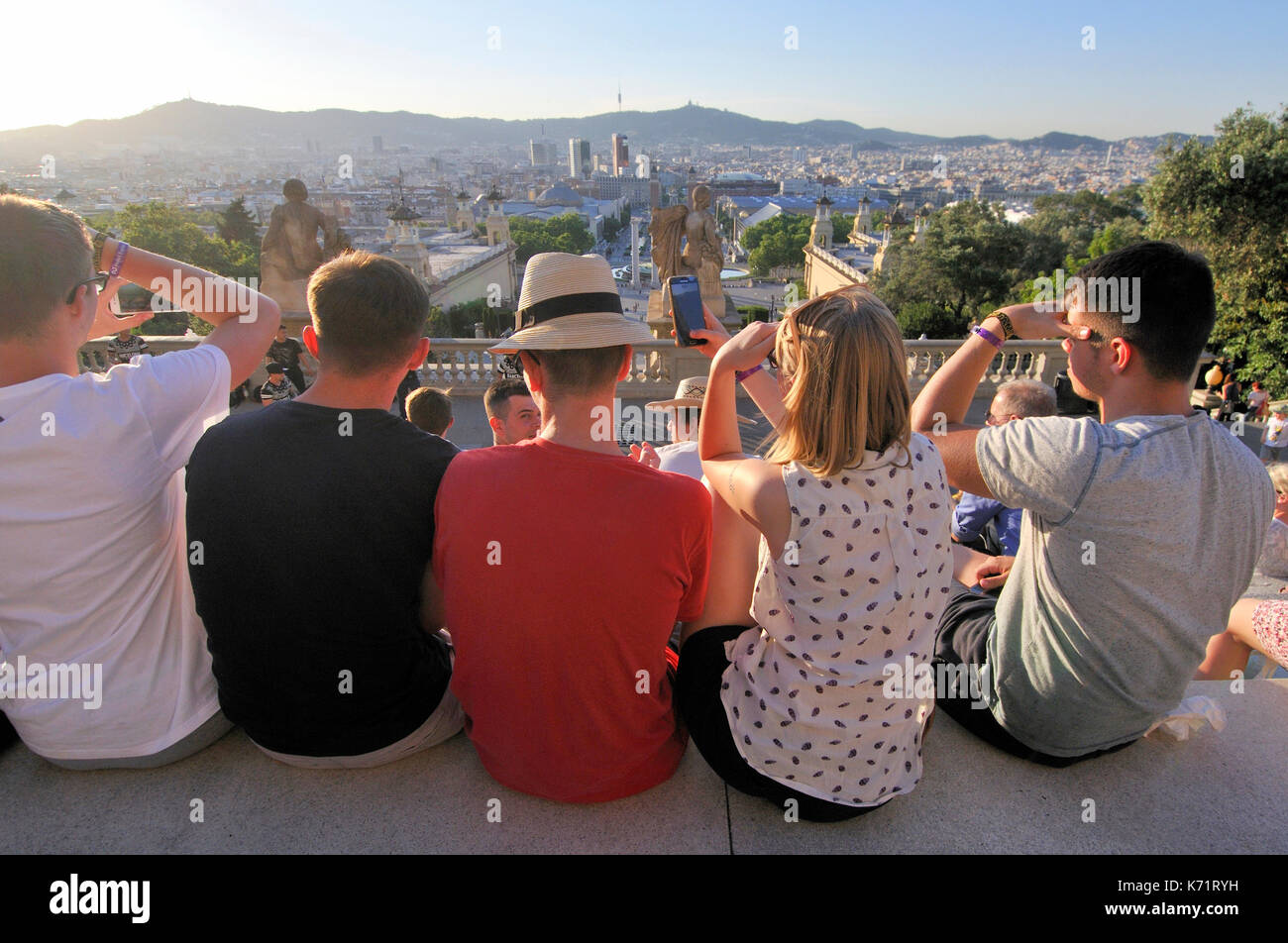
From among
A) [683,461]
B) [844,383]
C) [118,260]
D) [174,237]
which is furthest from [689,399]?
[174,237]

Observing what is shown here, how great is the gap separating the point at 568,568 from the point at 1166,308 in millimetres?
1643

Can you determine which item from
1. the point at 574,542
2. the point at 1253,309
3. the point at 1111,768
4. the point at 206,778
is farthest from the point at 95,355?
the point at 1253,309

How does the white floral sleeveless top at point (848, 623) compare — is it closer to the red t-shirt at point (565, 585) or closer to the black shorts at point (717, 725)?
the black shorts at point (717, 725)

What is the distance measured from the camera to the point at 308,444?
172cm

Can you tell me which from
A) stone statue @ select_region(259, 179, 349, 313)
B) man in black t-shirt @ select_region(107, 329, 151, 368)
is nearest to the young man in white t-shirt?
man in black t-shirt @ select_region(107, 329, 151, 368)

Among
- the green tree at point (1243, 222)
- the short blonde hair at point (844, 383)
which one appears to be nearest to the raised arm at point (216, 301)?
the short blonde hair at point (844, 383)

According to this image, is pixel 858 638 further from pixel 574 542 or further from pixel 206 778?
pixel 206 778

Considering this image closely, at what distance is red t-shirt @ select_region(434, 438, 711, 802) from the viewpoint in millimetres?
1687

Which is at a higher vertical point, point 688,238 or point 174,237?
point 174,237

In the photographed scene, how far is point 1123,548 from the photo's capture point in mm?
1805

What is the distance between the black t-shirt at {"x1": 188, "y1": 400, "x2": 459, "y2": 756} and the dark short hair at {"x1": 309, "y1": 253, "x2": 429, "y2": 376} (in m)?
0.14

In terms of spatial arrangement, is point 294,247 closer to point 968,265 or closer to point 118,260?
point 118,260

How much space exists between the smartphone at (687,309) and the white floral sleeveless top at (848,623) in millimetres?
1013
